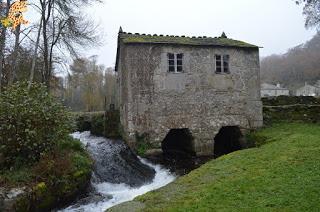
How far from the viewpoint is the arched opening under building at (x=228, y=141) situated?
2039 centimetres

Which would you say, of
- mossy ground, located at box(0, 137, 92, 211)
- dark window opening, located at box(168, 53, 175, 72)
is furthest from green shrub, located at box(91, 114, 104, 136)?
mossy ground, located at box(0, 137, 92, 211)

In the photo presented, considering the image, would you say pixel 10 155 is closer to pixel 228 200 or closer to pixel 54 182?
pixel 54 182

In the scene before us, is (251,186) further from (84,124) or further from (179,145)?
(84,124)

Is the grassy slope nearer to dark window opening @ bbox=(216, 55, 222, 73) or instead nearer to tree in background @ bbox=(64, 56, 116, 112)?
dark window opening @ bbox=(216, 55, 222, 73)

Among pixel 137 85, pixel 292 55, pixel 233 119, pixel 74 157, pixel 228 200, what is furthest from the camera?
pixel 292 55

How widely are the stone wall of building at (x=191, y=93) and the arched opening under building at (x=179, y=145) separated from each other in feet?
2.27

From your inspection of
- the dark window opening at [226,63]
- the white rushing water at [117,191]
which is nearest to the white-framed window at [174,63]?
the dark window opening at [226,63]

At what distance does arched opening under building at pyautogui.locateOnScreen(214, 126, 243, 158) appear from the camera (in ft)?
66.9

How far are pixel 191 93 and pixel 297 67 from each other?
77.8 meters

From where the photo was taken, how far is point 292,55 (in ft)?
311

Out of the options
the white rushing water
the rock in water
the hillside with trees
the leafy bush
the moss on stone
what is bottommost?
the white rushing water

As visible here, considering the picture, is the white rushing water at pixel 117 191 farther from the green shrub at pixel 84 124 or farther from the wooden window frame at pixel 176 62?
the green shrub at pixel 84 124

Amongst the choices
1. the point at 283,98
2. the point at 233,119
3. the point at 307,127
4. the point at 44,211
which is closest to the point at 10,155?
the point at 44,211

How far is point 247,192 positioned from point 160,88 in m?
10.3
